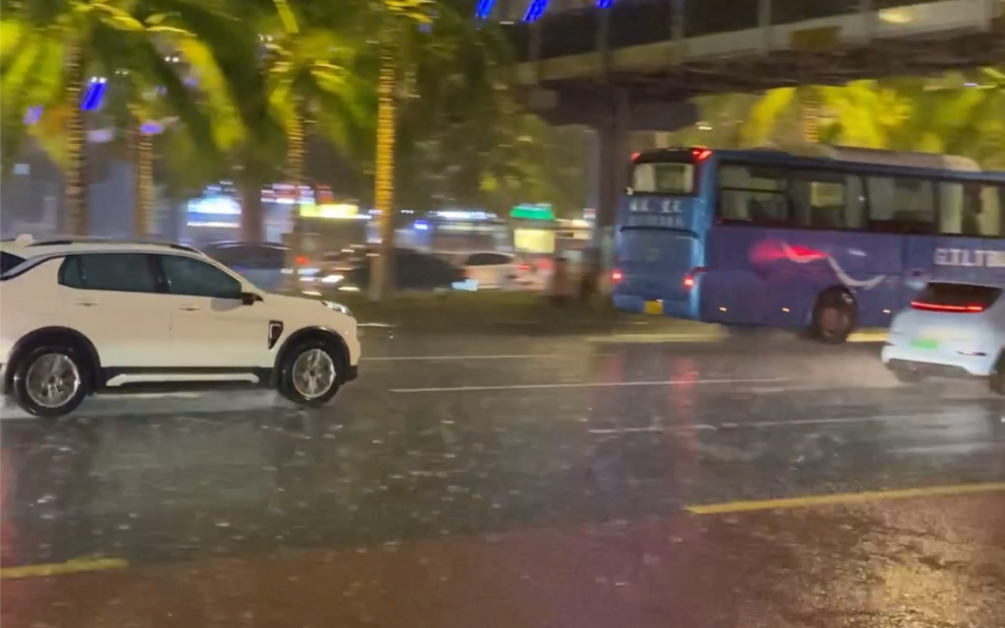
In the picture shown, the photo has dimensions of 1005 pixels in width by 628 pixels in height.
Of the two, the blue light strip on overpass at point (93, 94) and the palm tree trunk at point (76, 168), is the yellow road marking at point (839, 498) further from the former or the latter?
the blue light strip on overpass at point (93, 94)

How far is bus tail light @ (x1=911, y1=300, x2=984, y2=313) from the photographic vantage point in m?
15.6

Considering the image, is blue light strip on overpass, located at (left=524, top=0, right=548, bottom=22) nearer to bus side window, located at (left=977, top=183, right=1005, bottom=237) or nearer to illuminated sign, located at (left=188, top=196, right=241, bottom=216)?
illuminated sign, located at (left=188, top=196, right=241, bottom=216)

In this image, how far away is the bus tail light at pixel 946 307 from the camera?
613 inches

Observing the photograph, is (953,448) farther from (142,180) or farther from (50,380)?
(142,180)

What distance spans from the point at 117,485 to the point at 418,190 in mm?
30643

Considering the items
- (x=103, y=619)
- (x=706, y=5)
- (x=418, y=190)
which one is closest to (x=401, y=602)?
(x=103, y=619)

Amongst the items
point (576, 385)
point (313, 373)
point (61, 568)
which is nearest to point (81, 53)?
point (313, 373)

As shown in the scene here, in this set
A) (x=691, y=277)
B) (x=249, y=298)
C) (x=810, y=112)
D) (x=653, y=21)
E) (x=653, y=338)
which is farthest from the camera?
(x=810, y=112)

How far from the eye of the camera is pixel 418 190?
1556 inches

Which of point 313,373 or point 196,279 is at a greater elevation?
point 196,279

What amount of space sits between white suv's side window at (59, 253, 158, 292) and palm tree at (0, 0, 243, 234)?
8426mm

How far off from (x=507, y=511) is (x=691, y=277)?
13.0 metres

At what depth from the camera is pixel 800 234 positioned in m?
22.0

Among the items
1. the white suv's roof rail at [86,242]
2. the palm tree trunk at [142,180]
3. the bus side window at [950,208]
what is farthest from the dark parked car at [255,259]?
the white suv's roof rail at [86,242]
